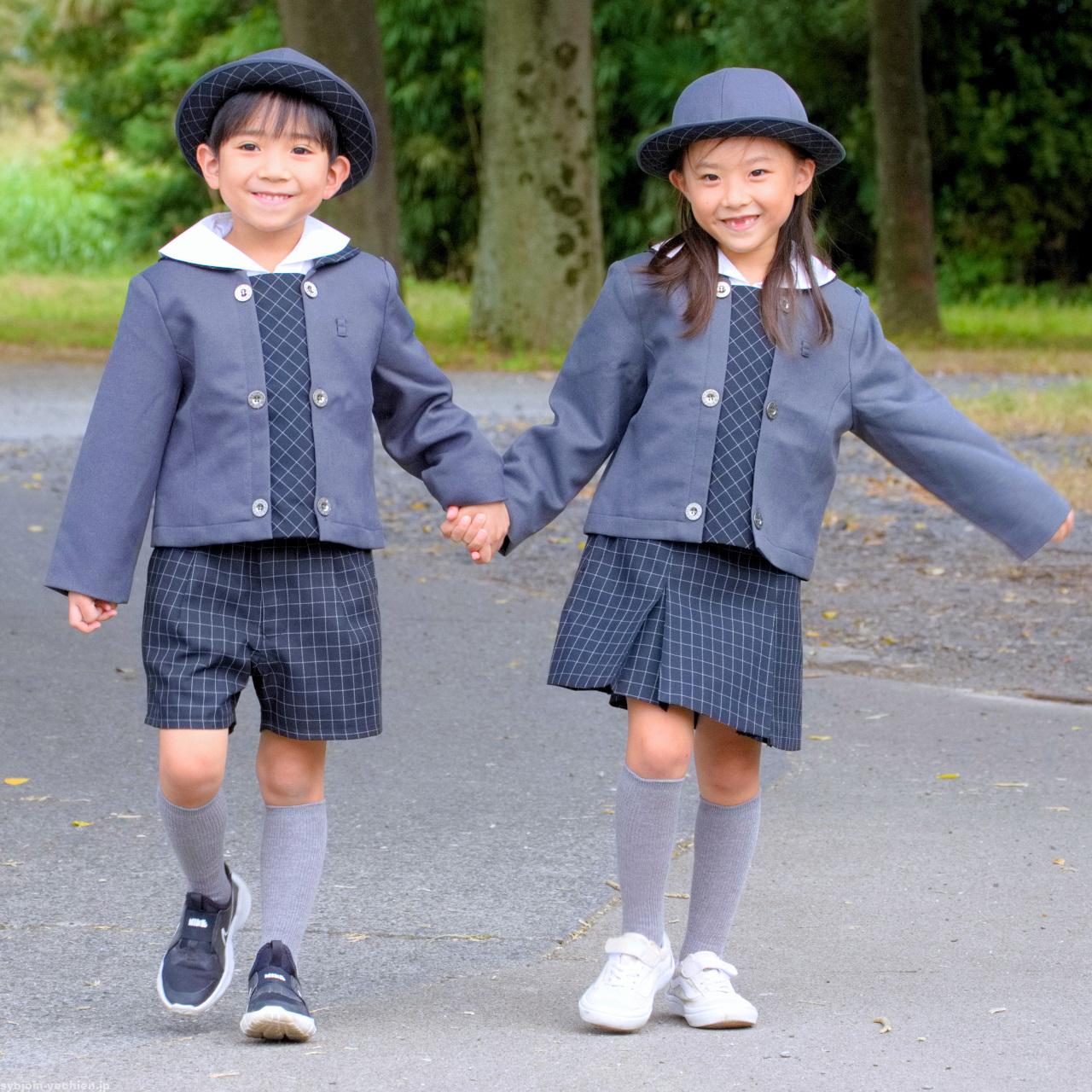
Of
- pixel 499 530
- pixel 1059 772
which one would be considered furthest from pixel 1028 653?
pixel 499 530

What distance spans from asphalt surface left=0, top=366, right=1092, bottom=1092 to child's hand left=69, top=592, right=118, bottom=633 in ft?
2.31

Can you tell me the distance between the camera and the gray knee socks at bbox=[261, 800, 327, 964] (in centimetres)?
346

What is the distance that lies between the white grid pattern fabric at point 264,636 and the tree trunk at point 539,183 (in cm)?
1558

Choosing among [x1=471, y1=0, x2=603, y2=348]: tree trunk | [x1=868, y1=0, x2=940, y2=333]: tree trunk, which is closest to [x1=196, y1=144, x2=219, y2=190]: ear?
[x1=471, y1=0, x2=603, y2=348]: tree trunk

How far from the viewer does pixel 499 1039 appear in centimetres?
333

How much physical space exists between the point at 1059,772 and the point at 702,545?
2.20 metres

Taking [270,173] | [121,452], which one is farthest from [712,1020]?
[270,173]

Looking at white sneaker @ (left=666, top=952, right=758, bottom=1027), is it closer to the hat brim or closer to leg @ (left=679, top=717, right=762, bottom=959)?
leg @ (left=679, top=717, right=762, bottom=959)

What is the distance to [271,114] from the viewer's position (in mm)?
3438

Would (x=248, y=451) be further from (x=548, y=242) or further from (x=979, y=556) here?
(x=548, y=242)

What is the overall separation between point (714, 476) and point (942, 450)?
0.47 m

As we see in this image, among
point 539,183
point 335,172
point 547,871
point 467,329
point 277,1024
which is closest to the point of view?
point 277,1024

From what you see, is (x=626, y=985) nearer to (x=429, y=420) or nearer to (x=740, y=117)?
(x=429, y=420)

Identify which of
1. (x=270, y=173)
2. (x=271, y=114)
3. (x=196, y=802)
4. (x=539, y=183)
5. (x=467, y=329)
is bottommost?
(x=196, y=802)
